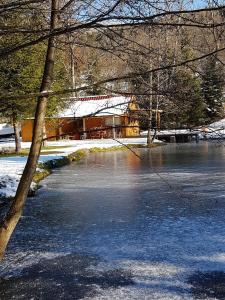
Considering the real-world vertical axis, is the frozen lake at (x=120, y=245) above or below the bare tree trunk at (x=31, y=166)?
below

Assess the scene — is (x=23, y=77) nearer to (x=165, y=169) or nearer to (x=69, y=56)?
(x=165, y=169)

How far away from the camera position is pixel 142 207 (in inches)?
443

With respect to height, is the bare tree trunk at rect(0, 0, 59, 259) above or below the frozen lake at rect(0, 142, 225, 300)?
above

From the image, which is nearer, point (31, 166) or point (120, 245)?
point (31, 166)

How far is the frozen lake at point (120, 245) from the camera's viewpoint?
6191mm

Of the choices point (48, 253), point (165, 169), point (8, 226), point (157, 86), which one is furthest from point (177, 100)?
point (165, 169)

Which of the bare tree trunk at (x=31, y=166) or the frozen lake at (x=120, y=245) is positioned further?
the frozen lake at (x=120, y=245)

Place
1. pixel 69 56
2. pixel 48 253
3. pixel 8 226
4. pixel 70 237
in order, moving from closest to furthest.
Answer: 1. pixel 8 226
2. pixel 69 56
3. pixel 48 253
4. pixel 70 237

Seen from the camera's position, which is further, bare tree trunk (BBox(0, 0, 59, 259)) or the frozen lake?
the frozen lake

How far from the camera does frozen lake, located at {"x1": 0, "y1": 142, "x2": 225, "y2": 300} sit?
6.19 metres

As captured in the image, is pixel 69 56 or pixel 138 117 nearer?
pixel 138 117

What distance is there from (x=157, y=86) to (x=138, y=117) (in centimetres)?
37

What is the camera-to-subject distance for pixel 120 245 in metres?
8.02

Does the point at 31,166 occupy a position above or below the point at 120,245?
above
